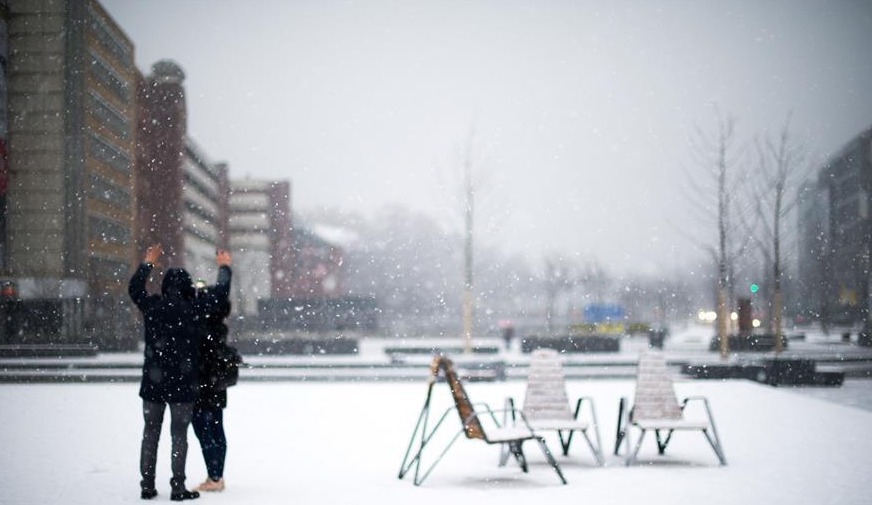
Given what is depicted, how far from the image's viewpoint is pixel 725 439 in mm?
11242

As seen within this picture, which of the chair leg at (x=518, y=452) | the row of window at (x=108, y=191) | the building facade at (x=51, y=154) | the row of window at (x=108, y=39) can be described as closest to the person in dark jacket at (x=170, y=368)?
the chair leg at (x=518, y=452)

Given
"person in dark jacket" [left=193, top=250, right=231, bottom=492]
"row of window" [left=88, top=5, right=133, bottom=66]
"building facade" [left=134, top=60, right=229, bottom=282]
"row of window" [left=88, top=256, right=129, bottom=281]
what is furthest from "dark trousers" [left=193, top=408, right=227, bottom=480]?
"building facade" [left=134, top=60, right=229, bottom=282]

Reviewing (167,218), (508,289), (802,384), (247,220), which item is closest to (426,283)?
(508,289)

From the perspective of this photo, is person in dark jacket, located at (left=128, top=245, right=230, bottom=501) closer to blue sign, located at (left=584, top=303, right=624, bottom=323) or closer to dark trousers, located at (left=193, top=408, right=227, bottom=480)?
dark trousers, located at (left=193, top=408, right=227, bottom=480)

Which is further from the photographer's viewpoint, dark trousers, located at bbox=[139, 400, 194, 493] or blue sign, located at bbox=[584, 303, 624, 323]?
blue sign, located at bbox=[584, 303, 624, 323]

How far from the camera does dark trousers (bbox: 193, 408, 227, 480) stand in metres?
7.71

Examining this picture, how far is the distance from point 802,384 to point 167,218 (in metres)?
52.6

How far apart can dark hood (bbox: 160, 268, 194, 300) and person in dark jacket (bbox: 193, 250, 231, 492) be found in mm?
129

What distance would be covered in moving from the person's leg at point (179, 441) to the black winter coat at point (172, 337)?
93 mm

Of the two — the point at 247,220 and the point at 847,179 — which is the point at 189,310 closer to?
the point at 847,179

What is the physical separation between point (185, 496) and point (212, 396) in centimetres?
84

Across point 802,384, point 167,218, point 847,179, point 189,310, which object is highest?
point 847,179

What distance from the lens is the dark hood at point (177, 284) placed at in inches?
292

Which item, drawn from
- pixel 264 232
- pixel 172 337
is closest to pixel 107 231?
pixel 172 337
